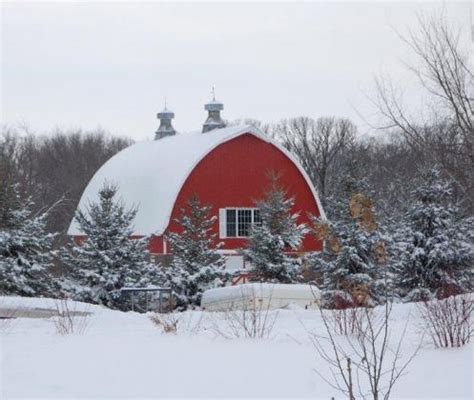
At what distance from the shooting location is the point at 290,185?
32.1 m

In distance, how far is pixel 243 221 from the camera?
3159 cm

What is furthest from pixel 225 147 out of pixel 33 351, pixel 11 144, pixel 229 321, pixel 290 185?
pixel 11 144

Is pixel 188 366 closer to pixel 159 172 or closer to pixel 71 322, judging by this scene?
pixel 71 322

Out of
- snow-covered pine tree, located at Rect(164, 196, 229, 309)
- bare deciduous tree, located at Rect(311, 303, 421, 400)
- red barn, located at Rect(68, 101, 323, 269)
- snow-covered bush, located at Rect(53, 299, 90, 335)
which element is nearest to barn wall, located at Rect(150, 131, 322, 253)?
red barn, located at Rect(68, 101, 323, 269)

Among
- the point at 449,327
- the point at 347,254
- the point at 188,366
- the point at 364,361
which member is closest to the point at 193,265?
the point at 347,254

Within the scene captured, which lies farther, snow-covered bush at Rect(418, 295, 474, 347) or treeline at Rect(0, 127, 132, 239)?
treeline at Rect(0, 127, 132, 239)

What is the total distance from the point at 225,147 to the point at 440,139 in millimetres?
14931

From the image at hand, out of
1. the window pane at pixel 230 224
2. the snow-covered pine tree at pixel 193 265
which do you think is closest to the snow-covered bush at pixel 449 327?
the snow-covered pine tree at pixel 193 265

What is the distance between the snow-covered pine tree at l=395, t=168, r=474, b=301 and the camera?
20859 mm

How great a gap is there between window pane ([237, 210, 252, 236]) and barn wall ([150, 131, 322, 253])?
0.31 metres

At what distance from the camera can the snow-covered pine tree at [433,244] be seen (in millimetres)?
20859

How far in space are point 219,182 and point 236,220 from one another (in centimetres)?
148

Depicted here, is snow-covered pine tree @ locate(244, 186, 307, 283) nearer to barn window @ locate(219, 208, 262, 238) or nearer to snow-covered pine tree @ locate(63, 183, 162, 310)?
snow-covered pine tree @ locate(63, 183, 162, 310)

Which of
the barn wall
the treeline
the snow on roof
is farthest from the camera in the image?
the treeline
